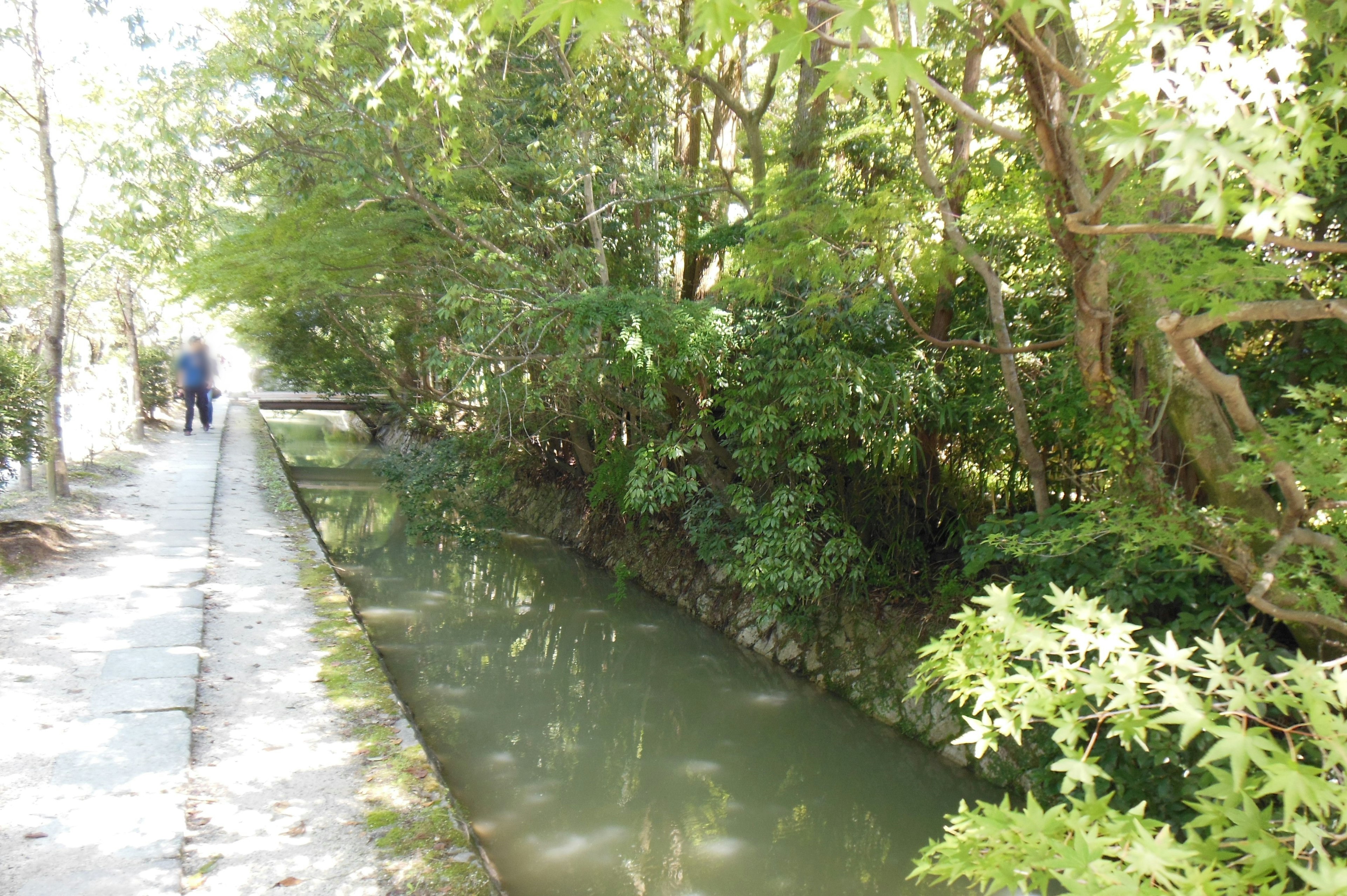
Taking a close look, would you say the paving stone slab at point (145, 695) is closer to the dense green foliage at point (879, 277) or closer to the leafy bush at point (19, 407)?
the dense green foliage at point (879, 277)

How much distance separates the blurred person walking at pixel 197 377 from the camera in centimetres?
1269

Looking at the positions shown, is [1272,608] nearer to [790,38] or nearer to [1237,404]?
[1237,404]

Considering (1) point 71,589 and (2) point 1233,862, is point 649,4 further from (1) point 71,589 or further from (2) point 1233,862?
(2) point 1233,862

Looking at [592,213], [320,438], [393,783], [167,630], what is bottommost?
[393,783]

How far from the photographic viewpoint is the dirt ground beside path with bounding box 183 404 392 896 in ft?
9.21

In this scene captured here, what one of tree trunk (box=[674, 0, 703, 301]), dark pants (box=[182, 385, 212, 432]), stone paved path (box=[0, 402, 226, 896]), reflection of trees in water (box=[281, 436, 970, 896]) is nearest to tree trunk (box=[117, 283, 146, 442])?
dark pants (box=[182, 385, 212, 432])


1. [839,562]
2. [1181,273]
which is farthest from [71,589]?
[1181,273]

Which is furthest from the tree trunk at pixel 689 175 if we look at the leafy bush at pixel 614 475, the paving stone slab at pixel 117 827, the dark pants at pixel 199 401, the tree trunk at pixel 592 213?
the dark pants at pixel 199 401

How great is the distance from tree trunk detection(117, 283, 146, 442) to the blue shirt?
71 cm

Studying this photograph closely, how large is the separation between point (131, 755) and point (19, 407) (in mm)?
4748

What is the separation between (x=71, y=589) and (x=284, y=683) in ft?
7.01

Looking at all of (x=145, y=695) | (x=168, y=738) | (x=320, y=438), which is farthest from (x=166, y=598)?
(x=320, y=438)

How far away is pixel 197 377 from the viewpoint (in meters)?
13.1

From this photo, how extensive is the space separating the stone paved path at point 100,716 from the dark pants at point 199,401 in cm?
745
